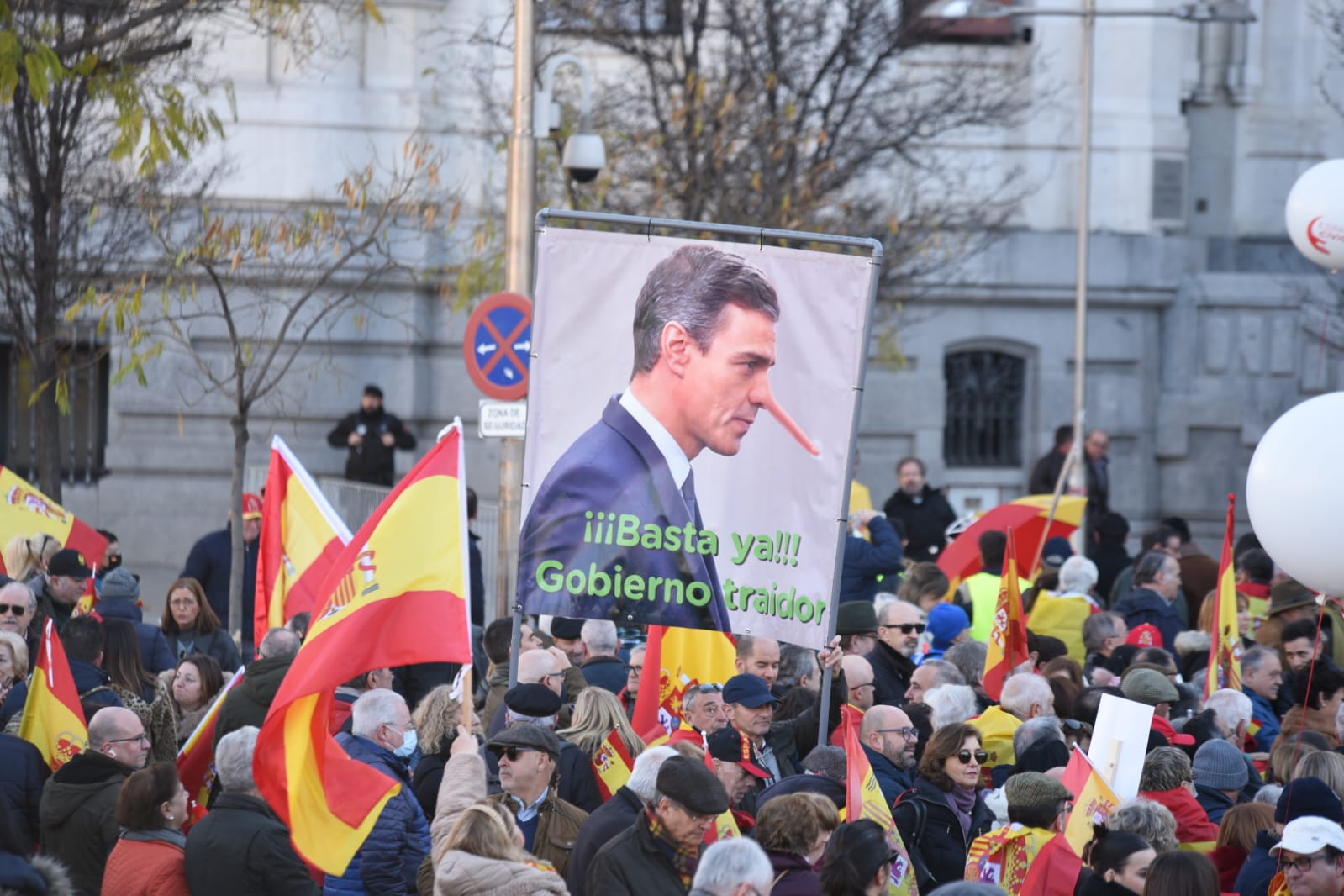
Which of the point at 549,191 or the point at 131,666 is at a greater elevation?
the point at 549,191

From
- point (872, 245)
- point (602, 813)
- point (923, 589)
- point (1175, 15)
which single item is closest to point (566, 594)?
point (602, 813)

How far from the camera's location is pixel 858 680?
870 cm

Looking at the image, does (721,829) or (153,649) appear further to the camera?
(153,649)

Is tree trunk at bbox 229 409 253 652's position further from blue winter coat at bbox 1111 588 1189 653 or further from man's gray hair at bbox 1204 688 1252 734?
man's gray hair at bbox 1204 688 1252 734

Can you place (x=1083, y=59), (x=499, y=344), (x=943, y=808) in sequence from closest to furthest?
(x=943, y=808) < (x=499, y=344) < (x=1083, y=59)

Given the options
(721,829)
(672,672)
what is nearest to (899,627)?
(672,672)

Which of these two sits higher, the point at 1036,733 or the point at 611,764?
the point at 1036,733

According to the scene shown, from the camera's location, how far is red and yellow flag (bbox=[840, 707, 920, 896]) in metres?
6.75

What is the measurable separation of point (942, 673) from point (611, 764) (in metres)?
2.21

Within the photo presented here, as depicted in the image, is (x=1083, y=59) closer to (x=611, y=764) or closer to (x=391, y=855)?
(x=611, y=764)

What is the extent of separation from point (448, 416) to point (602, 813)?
47.5ft

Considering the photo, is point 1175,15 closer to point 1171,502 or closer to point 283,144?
point 1171,502

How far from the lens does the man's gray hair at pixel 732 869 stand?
5445mm

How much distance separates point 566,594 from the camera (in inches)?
285
